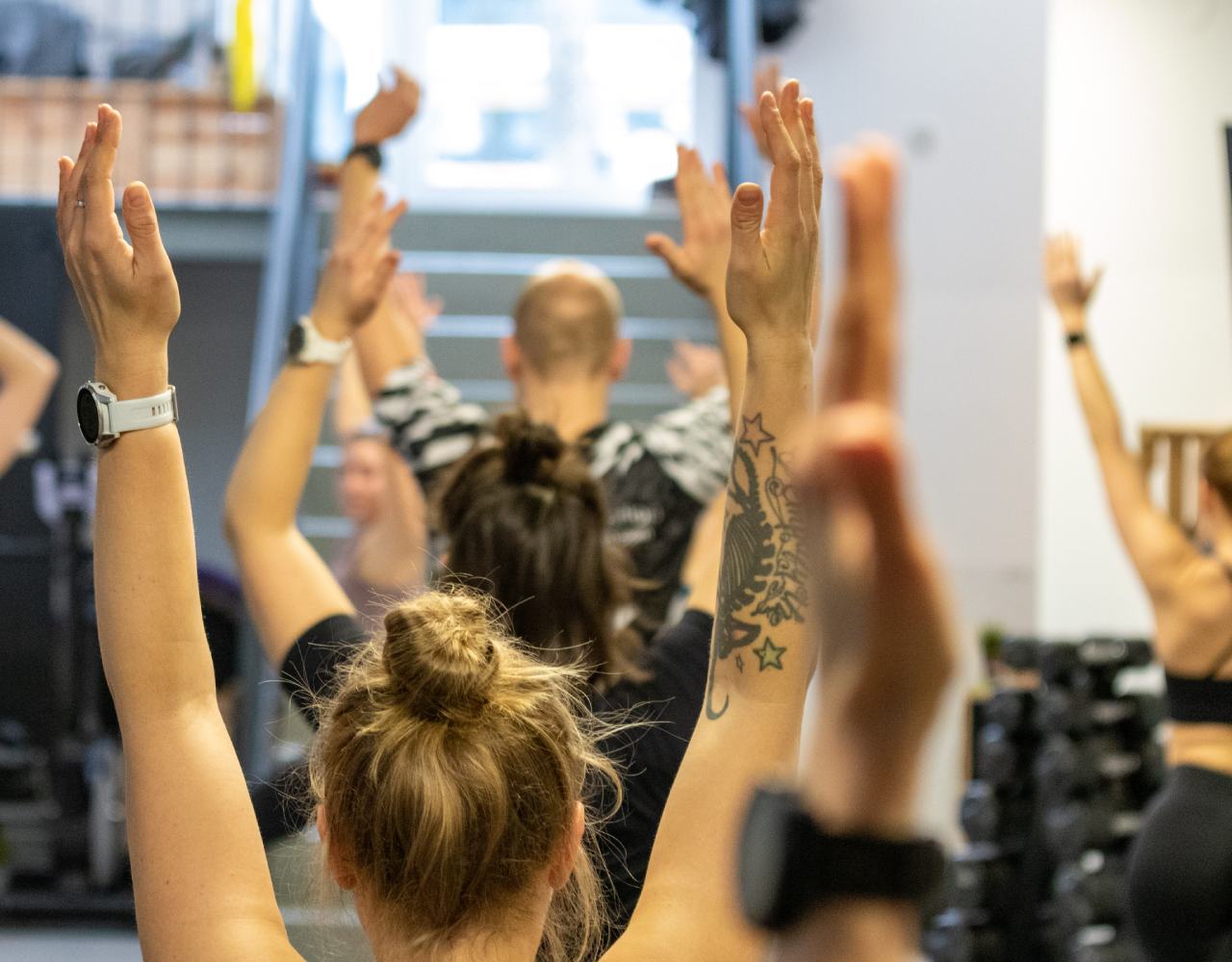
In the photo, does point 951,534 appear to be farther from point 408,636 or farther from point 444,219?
point 408,636

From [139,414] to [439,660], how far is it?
0.85 ft

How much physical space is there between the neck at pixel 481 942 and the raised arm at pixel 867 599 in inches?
19.2

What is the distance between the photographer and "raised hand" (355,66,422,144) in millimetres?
1889

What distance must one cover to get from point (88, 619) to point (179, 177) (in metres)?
1.97

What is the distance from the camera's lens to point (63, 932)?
4824 mm

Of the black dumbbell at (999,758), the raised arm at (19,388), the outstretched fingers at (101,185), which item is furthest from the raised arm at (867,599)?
the black dumbbell at (999,758)

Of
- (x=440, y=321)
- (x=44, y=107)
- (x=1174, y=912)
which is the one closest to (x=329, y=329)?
(x=1174, y=912)

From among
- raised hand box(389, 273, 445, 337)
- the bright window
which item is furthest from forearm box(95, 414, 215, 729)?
the bright window

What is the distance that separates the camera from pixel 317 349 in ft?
5.10

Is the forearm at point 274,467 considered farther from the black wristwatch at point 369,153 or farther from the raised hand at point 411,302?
the raised hand at point 411,302

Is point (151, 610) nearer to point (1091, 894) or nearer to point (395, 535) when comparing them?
point (395, 535)

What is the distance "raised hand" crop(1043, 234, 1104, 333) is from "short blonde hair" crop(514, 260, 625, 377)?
A: 0.89 metres

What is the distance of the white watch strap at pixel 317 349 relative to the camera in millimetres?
1549

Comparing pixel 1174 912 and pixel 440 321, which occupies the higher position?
pixel 440 321
